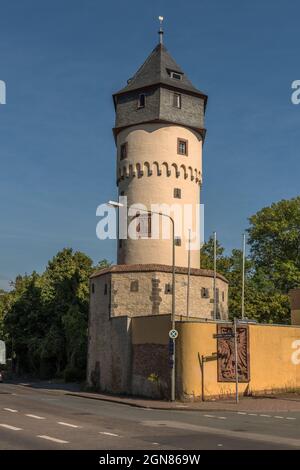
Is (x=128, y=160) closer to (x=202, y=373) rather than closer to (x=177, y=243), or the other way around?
(x=177, y=243)

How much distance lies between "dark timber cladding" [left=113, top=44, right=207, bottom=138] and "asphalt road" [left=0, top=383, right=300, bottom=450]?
22.4 metres

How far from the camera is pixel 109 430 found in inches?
631

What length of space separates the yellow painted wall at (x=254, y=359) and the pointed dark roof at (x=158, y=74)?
58.8 ft

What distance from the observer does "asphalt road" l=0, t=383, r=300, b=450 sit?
526 inches

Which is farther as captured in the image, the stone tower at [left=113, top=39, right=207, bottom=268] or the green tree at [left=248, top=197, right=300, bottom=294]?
the green tree at [left=248, top=197, right=300, bottom=294]

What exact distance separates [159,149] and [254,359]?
51.3 ft

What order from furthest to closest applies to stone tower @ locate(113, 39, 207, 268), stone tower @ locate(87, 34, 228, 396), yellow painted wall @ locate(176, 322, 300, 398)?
stone tower @ locate(113, 39, 207, 268) < stone tower @ locate(87, 34, 228, 396) < yellow painted wall @ locate(176, 322, 300, 398)

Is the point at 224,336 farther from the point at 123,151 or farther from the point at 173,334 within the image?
the point at 123,151

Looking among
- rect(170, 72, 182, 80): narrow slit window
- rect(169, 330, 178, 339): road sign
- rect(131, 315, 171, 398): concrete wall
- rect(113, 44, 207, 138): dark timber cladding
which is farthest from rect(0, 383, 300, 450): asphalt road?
rect(170, 72, 182, 80): narrow slit window

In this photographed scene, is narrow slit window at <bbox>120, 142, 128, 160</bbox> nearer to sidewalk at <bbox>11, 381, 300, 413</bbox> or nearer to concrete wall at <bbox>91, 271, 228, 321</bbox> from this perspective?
concrete wall at <bbox>91, 271, 228, 321</bbox>

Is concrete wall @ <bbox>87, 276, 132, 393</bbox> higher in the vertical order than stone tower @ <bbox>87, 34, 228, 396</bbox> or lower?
lower

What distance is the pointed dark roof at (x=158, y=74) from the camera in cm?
4047
